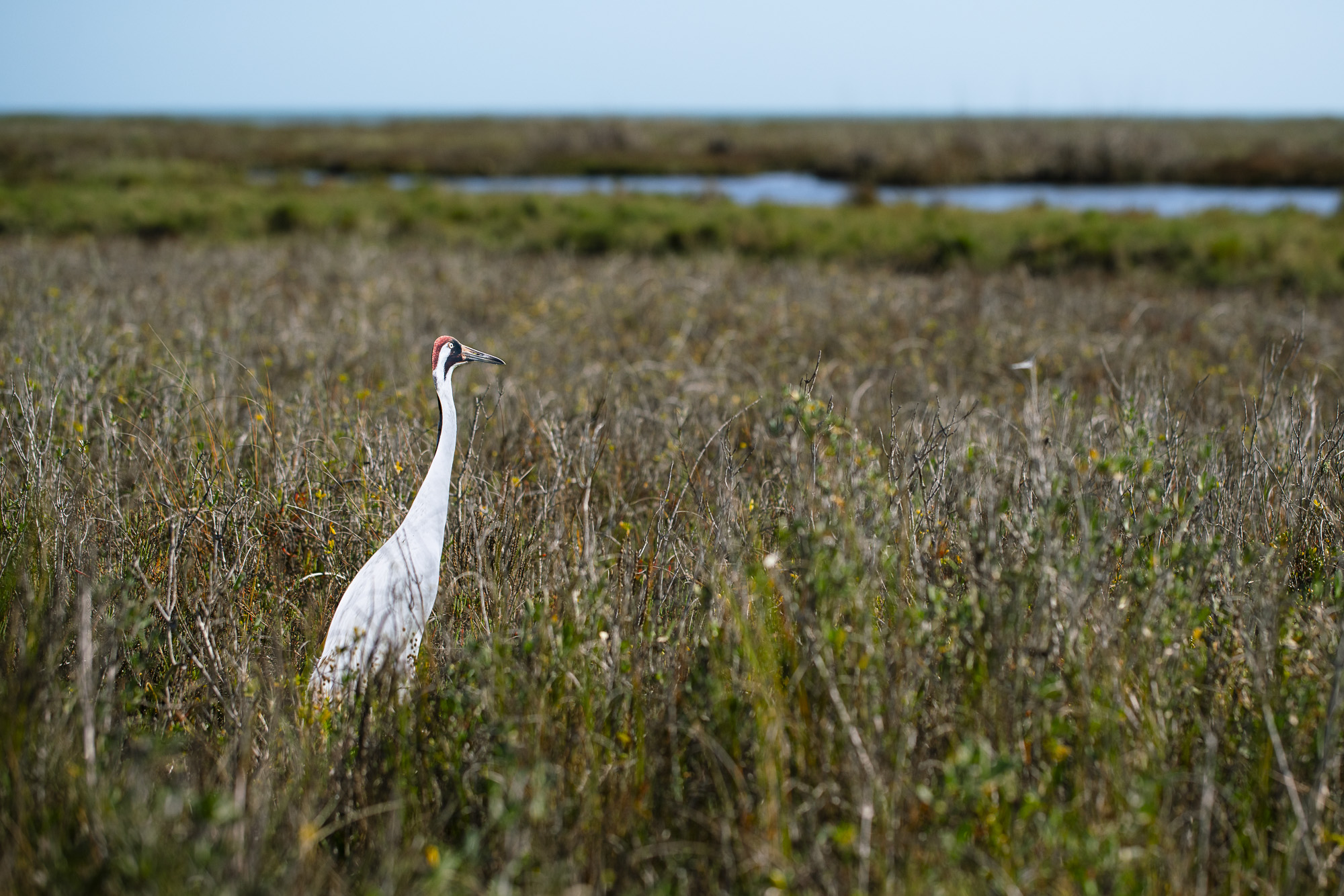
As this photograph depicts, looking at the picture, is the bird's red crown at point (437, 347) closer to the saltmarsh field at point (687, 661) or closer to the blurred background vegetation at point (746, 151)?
the saltmarsh field at point (687, 661)

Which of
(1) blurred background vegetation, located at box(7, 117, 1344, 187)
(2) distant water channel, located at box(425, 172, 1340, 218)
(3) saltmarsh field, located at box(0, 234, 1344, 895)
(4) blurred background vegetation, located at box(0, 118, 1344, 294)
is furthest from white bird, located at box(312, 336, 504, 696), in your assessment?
(1) blurred background vegetation, located at box(7, 117, 1344, 187)

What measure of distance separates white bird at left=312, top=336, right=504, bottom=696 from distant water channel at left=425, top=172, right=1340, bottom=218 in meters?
16.2

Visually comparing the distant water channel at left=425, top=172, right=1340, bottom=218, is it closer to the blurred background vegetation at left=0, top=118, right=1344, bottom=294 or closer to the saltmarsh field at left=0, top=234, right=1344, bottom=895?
the blurred background vegetation at left=0, top=118, right=1344, bottom=294

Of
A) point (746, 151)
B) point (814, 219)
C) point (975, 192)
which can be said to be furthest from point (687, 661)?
point (746, 151)

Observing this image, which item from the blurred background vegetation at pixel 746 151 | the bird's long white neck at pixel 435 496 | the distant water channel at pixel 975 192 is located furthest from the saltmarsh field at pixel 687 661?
the blurred background vegetation at pixel 746 151

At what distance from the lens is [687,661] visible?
282 centimetres

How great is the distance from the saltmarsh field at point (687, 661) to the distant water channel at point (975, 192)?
602 inches

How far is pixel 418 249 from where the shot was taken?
44.8ft

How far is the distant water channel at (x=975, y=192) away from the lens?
2196 centimetres

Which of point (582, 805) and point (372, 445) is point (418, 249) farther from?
point (582, 805)

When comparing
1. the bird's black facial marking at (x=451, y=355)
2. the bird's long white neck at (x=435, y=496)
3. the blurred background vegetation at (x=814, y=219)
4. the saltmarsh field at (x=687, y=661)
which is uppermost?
the blurred background vegetation at (x=814, y=219)

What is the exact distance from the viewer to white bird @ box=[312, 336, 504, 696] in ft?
9.08

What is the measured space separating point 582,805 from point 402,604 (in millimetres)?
971

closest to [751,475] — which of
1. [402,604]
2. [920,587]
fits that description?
[920,587]
